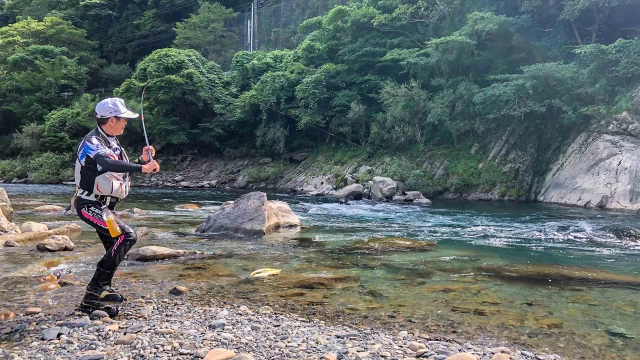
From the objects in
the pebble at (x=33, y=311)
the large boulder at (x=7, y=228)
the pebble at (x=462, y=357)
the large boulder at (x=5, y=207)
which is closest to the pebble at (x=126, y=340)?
the pebble at (x=33, y=311)

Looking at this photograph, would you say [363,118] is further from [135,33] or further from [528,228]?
[135,33]

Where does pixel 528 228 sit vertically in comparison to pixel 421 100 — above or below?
below

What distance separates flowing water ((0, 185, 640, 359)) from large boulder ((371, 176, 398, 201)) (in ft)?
27.7

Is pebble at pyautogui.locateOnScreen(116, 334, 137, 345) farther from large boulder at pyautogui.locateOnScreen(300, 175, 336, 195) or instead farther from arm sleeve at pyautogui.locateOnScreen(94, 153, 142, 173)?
large boulder at pyautogui.locateOnScreen(300, 175, 336, 195)

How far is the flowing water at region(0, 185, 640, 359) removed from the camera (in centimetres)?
452

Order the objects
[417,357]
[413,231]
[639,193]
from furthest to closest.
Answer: [639,193] → [413,231] → [417,357]

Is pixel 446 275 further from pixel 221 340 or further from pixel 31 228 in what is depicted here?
pixel 31 228

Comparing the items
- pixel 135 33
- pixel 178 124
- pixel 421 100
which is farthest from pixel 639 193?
pixel 135 33

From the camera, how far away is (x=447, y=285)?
598 centimetres

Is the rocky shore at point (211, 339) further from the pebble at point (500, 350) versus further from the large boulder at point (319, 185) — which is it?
the large boulder at point (319, 185)

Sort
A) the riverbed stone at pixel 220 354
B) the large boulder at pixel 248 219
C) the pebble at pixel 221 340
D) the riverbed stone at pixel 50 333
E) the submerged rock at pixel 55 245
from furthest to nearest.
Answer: the large boulder at pixel 248 219, the submerged rock at pixel 55 245, the riverbed stone at pixel 50 333, the pebble at pixel 221 340, the riverbed stone at pixel 220 354

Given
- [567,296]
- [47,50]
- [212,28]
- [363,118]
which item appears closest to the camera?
[567,296]

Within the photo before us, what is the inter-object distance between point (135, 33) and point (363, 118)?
31619 millimetres

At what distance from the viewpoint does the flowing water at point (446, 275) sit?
14.8 ft
